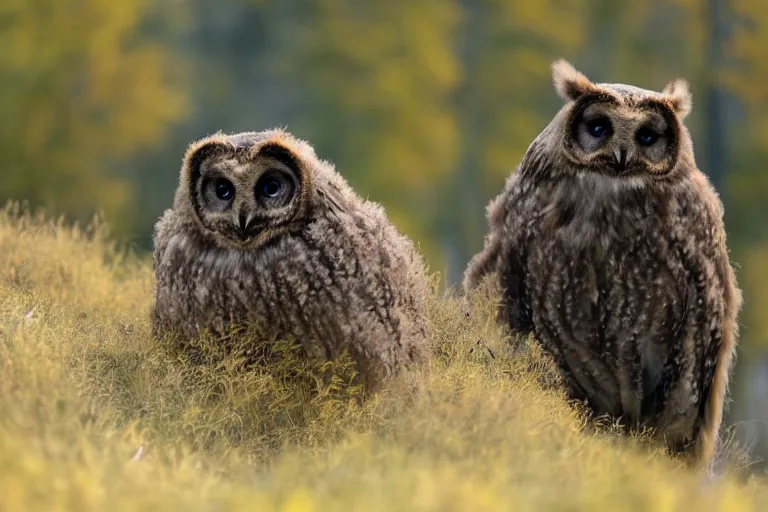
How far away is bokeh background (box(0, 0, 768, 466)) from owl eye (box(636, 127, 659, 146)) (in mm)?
3149

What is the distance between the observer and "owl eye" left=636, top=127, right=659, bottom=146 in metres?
3.05

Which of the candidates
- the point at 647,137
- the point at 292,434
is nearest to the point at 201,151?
the point at 292,434

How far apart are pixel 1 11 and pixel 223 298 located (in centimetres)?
474

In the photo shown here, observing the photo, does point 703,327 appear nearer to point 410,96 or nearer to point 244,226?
point 244,226

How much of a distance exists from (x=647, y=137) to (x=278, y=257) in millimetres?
1394

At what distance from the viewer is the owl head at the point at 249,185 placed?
2.52m

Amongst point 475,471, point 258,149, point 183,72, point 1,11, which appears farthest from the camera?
point 183,72

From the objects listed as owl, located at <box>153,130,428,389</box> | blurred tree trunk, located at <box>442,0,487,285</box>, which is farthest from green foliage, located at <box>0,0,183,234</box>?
owl, located at <box>153,130,428,389</box>

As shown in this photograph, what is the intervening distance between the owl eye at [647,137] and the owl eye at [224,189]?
143cm

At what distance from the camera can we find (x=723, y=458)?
3355 mm

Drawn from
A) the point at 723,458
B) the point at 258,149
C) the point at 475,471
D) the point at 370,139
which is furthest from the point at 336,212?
the point at 370,139

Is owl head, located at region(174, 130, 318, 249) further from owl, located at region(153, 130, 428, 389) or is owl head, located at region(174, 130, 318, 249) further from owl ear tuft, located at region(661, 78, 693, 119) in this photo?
owl ear tuft, located at region(661, 78, 693, 119)

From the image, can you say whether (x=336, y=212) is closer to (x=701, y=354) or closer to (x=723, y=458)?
(x=701, y=354)

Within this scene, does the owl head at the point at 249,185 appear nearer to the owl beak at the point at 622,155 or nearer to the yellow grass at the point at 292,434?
the yellow grass at the point at 292,434
